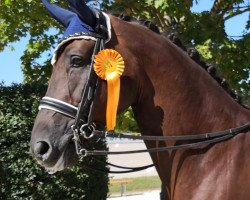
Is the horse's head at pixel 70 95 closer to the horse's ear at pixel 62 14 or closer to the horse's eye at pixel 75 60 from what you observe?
the horse's eye at pixel 75 60

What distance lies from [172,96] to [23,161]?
479cm

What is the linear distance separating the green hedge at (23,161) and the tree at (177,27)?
119 cm

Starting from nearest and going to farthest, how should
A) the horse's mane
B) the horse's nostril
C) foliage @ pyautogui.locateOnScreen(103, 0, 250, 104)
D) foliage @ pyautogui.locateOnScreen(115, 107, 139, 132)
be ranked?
the horse's nostril
the horse's mane
foliage @ pyautogui.locateOnScreen(103, 0, 250, 104)
foliage @ pyautogui.locateOnScreen(115, 107, 139, 132)

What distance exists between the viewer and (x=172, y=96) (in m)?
3.01

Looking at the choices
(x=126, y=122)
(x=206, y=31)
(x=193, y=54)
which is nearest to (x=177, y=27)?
(x=206, y=31)

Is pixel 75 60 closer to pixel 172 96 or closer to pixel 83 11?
pixel 83 11

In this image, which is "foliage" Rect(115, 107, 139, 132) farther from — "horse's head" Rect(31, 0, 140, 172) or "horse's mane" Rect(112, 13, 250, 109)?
"horse's head" Rect(31, 0, 140, 172)

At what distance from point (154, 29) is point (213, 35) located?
4.32 meters

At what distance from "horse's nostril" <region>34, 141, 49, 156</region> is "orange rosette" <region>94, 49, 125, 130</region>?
0.40 m

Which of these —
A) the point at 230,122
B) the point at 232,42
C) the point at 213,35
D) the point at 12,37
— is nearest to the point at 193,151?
the point at 230,122

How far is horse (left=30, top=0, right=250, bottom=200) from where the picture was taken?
9.32 ft

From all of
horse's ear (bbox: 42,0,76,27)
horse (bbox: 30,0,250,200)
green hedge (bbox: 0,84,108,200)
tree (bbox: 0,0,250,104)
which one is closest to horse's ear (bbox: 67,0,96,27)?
horse (bbox: 30,0,250,200)

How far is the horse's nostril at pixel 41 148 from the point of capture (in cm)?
279

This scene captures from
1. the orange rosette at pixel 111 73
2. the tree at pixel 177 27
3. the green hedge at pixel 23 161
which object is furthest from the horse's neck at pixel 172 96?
the green hedge at pixel 23 161
